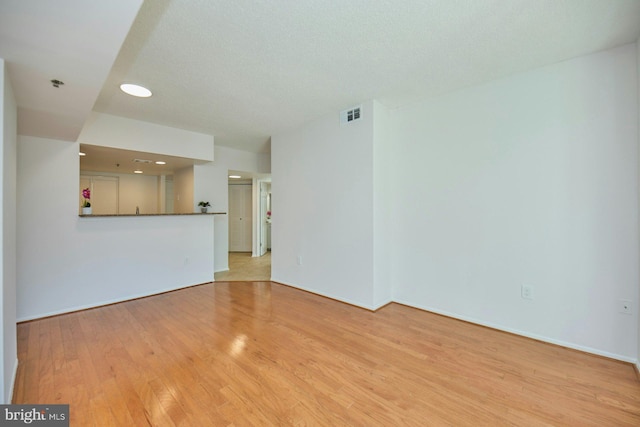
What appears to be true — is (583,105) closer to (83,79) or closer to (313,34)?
(313,34)

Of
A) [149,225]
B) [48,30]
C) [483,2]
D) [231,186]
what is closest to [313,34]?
[483,2]

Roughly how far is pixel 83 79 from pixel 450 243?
346 centimetres

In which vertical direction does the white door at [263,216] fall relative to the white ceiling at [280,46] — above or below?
below

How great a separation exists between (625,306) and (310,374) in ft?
8.20

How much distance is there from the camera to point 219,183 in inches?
203

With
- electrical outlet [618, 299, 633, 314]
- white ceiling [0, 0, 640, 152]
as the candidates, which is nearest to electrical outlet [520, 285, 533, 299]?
electrical outlet [618, 299, 633, 314]

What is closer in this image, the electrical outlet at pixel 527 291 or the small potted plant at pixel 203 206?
the electrical outlet at pixel 527 291

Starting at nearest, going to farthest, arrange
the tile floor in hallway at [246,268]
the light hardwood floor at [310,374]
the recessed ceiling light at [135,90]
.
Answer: the light hardwood floor at [310,374], the recessed ceiling light at [135,90], the tile floor in hallway at [246,268]

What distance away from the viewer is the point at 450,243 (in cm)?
296

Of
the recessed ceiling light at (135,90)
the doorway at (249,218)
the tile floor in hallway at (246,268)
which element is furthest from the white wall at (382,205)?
the doorway at (249,218)

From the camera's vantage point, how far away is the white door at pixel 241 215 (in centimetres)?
733

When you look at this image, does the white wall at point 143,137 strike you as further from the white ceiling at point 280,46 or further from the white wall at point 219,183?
the white wall at point 219,183

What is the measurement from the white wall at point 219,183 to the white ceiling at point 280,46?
2032 millimetres

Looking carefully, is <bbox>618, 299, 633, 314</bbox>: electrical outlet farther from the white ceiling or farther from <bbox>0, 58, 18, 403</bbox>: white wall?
<bbox>0, 58, 18, 403</bbox>: white wall
